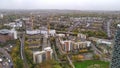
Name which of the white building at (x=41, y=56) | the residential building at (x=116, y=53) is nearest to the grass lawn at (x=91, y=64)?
the white building at (x=41, y=56)

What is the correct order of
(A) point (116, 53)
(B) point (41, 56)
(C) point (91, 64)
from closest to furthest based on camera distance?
(A) point (116, 53) → (C) point (91, 64) → (B) point (41, 56)

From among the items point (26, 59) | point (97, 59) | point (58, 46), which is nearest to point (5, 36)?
point (58, 46)

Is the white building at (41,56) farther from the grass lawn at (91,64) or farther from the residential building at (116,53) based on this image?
the residential building at (116,53)

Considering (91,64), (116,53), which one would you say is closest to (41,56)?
(91,64)

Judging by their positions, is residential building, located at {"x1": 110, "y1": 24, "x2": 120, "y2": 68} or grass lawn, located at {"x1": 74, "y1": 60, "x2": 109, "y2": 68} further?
grass lawn, located at {"x1": 74, "y1": 60, "x2": 109, "y2": 68}

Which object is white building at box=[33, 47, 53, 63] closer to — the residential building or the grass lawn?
the grass lawn

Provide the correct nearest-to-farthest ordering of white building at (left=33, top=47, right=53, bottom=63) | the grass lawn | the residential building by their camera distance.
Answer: the residential building
the grass lawn
white building at (left=33, top=47, right=53, bottom=63)

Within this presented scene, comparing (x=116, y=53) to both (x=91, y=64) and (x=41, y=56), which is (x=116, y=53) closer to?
(x=91, y=64)

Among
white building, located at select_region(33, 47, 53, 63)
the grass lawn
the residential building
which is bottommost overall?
the grass lawn

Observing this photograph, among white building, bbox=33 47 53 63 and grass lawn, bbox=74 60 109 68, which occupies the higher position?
white building, bbox=33 47 53 63

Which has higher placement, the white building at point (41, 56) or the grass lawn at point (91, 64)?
the white building at point (41, 56)

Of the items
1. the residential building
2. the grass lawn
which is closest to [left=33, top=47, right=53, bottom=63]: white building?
the grass lawn

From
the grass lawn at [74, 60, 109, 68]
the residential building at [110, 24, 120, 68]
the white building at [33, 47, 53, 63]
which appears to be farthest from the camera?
the white building at [33, 47, 53, 63]

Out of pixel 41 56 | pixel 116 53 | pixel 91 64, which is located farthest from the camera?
pixel 41 56
